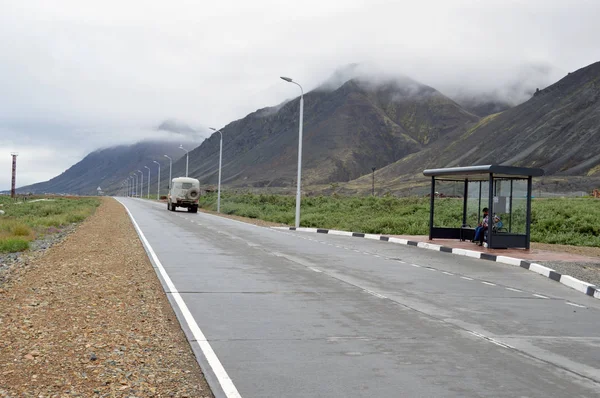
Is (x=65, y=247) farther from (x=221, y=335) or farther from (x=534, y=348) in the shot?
(x=534, y=348)

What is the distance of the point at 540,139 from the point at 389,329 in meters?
136

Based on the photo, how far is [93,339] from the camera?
23.9 ft

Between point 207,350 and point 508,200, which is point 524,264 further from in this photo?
point 207,350

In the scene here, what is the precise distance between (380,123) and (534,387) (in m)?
197

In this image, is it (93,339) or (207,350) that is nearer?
(207,350)

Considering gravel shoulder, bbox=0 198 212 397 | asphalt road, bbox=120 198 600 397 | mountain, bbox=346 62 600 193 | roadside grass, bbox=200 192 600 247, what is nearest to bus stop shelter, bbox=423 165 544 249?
roadside grass, bbox=200 192 600 247

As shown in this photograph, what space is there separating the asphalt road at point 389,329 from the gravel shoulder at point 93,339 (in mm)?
445

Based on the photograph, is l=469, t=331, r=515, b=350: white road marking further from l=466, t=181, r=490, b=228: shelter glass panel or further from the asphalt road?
l=466, t=181, r=490, b=228: shelter glass panel

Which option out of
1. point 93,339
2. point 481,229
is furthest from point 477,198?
point 93,339

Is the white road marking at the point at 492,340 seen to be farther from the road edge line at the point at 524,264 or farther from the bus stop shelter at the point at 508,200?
the bus stop shelter at the point at 508,200

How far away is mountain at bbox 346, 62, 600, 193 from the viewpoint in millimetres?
122062

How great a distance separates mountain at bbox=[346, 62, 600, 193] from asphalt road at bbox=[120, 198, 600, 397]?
101 metres

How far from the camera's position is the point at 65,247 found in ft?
66.5

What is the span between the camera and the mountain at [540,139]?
400 feet
